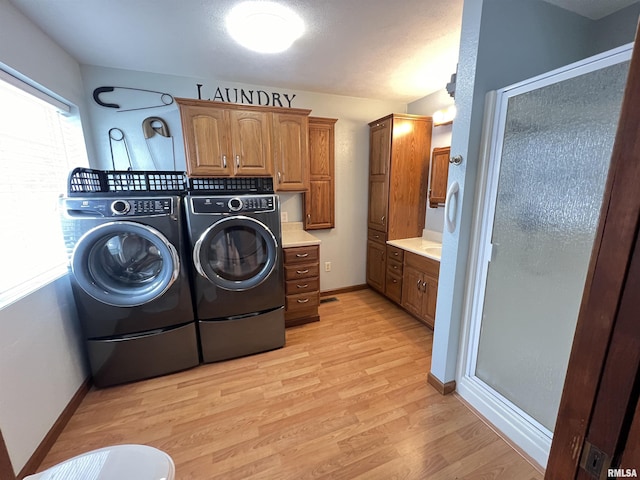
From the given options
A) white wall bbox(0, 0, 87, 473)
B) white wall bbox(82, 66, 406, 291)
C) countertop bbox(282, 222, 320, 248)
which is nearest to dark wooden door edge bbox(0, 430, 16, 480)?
white wall bbox(0, 0, 87, 473)

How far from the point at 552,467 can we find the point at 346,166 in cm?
290

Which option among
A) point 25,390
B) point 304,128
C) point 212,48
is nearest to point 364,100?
point 304,128

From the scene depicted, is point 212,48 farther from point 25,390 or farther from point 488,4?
point 25,390

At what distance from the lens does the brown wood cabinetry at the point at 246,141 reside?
7.30ft

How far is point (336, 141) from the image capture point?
3.00 m

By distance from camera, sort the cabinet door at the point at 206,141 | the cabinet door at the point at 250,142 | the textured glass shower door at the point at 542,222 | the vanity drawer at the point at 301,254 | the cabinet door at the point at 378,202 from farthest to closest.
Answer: the cabinet door at the point at 378,202 < the vanity drawer at the point at 301,254 < the cabinet door at the point at 250,142 < the cabinet door at the point at 206,141 < the textured glass shower door at the point at 542,222

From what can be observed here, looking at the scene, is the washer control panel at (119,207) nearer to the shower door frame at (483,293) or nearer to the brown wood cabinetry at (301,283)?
the brown wood cabinetry at (301,283)

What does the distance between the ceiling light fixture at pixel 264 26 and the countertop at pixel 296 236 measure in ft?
4.85

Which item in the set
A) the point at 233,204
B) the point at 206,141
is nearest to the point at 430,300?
the point at 233,204

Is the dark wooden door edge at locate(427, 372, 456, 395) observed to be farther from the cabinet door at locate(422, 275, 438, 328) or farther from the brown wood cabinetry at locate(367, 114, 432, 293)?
the brown wood cabinetry at locate(367, 114, 432, 293)

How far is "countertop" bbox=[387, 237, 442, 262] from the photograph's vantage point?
2.37 metres

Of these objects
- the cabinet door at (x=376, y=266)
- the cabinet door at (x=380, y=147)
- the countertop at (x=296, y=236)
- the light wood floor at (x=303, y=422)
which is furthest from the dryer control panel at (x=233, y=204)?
the cabinet door at (x=376, y=266)

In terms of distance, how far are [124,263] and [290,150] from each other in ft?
5.35

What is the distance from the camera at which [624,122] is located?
0.36m
